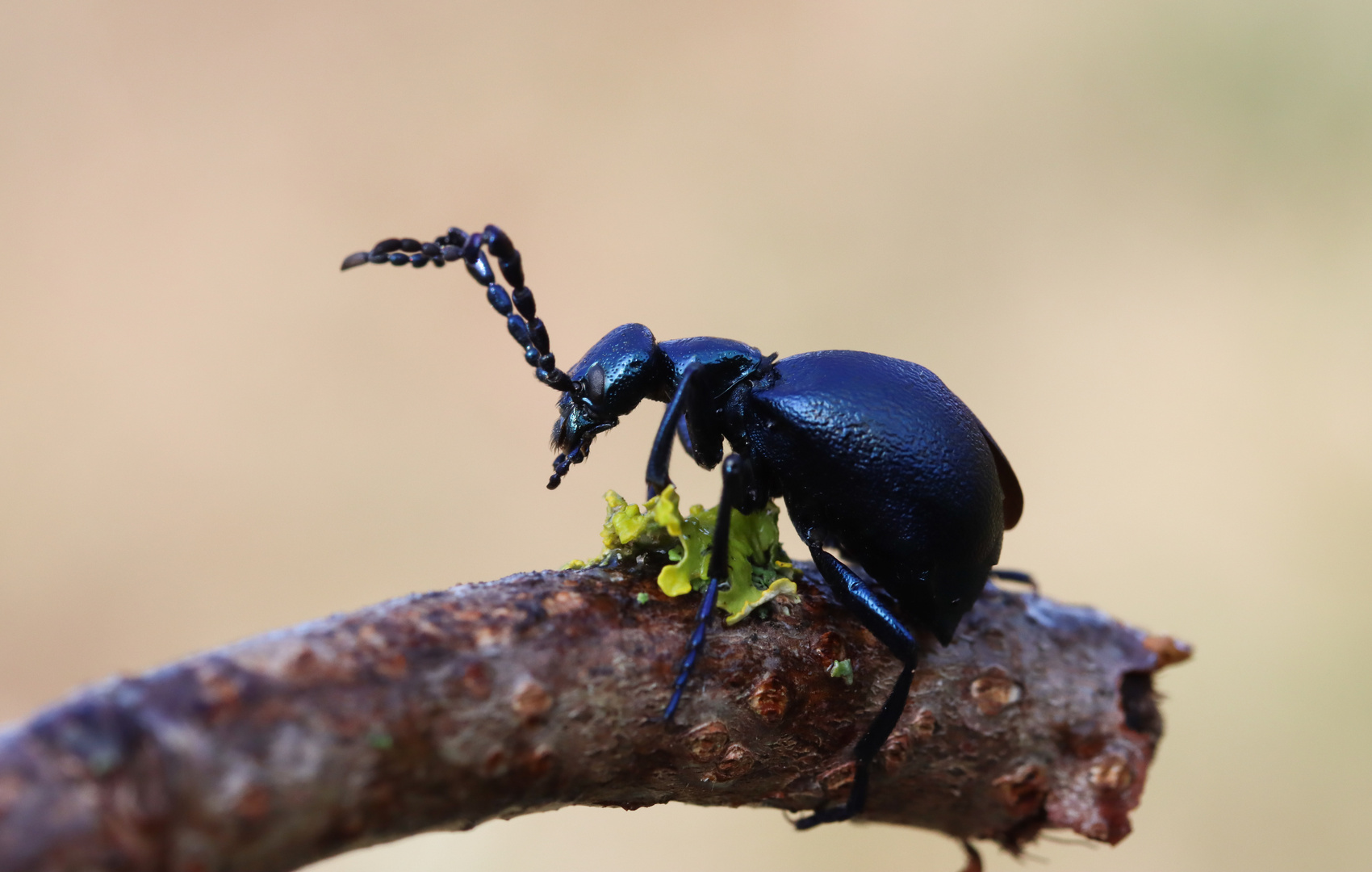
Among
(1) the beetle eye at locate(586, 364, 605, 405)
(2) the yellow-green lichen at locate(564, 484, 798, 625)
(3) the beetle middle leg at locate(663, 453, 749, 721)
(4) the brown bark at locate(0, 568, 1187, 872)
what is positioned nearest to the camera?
(4) the brown bark at locate(0, 568, 1187, 872)

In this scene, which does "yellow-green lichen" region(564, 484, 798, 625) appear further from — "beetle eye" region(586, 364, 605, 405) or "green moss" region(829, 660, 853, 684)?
"beetle eye" region(586, 364, 605, 405)

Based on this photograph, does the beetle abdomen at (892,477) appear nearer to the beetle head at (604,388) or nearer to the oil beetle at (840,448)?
the oil beetle at (840,448)

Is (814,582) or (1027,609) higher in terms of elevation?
(814,582)

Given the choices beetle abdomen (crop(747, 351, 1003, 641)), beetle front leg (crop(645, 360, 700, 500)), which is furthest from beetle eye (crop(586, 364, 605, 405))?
beetle abdomen (crop(747, 351, 1003, 641))

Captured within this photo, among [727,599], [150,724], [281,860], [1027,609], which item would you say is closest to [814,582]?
[727,599]

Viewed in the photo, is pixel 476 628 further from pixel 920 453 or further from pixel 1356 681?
pixel 1356 681
